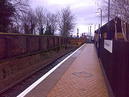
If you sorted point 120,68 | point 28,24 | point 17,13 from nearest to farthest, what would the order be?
point 120,68
point 17,13
point 28,24

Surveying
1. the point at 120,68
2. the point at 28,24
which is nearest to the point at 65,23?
the point at 28,24

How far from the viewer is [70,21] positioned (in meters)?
95.2

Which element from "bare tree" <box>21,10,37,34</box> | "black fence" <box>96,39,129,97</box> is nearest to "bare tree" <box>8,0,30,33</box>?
"bare tree" <box>21,10,37,34</box>

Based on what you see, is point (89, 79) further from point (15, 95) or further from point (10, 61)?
point (10, 61)

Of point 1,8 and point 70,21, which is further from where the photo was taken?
point 70,21

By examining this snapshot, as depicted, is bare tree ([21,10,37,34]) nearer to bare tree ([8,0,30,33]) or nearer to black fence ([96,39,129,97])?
bare tree ([8,0,30,33])

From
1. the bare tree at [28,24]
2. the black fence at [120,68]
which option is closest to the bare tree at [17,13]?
the bare tree at [28,24]

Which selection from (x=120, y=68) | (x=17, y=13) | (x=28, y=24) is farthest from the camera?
(x=28, y=24)

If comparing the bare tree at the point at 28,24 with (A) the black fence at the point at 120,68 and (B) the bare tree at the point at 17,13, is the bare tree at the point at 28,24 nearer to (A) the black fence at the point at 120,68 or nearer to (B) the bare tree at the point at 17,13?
(B) the bare tree at the point at 17,13

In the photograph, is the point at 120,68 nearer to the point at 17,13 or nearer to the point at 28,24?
the point at 17,13

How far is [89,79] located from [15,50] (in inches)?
298

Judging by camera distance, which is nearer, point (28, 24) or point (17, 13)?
point (17, 13)

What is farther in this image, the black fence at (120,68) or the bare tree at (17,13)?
the bare tree at (17,13)

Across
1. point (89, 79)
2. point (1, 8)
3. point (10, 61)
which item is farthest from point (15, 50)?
point (1, 8)
